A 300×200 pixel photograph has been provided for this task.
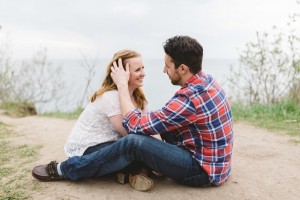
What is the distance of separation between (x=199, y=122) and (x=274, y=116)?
466 cm

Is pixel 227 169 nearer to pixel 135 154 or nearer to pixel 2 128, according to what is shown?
pixel 135 154

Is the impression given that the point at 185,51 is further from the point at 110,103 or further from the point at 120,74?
the point at 110,103

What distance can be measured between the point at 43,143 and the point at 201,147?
10.2 ft

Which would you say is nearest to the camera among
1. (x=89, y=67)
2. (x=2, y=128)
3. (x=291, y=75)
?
(x=2, y=128)

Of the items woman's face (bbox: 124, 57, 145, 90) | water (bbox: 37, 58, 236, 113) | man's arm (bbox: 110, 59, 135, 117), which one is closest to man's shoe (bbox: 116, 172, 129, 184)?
man's arm (bbox: 110, 59, 135, 117)

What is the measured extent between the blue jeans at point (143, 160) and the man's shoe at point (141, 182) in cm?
11

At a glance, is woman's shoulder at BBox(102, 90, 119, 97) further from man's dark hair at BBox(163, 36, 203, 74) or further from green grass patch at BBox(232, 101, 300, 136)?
green grass patch at BBox(232, 101, 300, 136)

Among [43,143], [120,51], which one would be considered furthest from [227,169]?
[43,143]

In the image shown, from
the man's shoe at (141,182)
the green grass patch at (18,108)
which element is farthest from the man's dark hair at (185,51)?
the green grass patch at (18,108)

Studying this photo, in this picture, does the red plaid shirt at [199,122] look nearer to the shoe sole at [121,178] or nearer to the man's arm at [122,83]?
the man's arm at [122,83]

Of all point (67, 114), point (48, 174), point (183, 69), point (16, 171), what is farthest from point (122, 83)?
point (67, 114)

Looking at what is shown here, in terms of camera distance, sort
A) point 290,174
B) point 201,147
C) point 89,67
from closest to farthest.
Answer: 1. point 201,147
2. point 290,174
3. point 89,67

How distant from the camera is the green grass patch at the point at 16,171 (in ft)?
10.9

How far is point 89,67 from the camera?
11.7 metres
